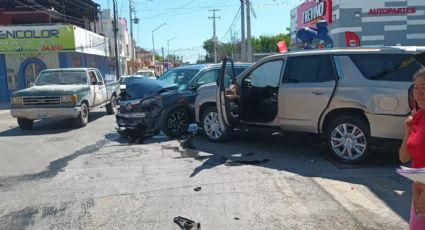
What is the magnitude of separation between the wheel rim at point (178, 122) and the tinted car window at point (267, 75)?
6.82ft

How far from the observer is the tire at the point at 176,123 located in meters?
10.7

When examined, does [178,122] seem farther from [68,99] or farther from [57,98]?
[57,98]

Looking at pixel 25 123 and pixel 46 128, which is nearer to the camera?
pixel 25 123

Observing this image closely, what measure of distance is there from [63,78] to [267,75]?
7.87m

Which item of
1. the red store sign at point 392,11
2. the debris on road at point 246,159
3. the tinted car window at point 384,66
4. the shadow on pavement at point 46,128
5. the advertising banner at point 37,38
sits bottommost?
the shadow on pavement at point 46,128

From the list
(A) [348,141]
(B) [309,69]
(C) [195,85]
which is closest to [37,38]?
(C) [195,85]

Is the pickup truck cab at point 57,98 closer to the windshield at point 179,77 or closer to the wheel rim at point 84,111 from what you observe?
the wheel rim at point 84,111

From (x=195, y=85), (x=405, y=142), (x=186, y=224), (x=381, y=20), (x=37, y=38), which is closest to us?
(x=405, y=142)

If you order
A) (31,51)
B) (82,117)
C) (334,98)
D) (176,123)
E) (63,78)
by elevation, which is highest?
(31,51)

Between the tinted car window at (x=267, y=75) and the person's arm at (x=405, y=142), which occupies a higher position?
the tinted car window at (x=267, y=75)

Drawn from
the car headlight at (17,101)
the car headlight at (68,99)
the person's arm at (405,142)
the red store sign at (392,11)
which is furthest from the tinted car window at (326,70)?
the red store sign at (392,11)

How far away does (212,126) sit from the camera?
9.90 metres

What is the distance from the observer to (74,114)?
523 inches

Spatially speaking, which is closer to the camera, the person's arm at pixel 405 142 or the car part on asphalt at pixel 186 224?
the person's arm at pixel 405 142
